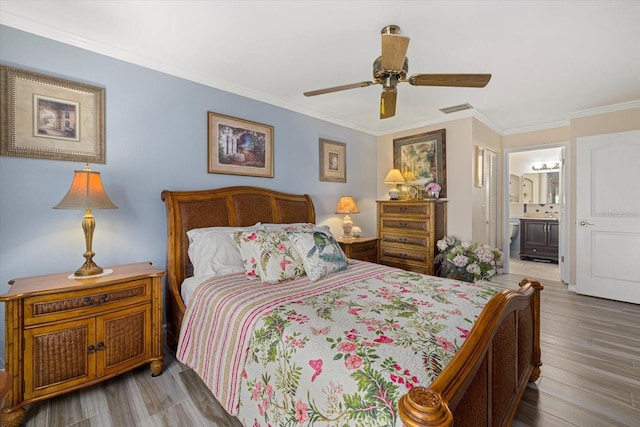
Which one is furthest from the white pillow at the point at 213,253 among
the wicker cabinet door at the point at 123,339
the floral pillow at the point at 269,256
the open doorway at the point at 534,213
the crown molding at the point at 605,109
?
the crown molding at the point at 605,109

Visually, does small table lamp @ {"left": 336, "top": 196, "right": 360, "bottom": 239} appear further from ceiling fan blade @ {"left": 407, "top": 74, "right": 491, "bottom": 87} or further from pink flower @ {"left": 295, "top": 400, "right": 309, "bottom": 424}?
pink flower @ {"left": 295, "top": 400, "right": 309, "bottom": 424}

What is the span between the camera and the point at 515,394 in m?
1.59

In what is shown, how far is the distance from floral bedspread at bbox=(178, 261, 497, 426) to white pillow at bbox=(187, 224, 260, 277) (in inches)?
6.7

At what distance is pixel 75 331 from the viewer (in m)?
1.74

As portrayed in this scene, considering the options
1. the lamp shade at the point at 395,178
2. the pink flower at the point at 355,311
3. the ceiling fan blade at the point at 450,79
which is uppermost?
the ceiling fan blade at the point at 450,79

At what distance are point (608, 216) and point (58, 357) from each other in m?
5.76

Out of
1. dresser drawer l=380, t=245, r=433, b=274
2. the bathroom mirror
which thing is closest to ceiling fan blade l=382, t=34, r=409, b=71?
dresser drawer l=380, t=245, r=433, b=274

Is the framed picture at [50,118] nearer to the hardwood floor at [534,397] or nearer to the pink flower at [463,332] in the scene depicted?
the hardwood floor at [534,397]

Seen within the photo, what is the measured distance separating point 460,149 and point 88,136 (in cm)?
417

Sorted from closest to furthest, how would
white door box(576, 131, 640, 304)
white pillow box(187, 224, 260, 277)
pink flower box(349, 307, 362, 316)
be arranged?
pink flower box(349, 307, 362, 316) < white pillow box(187, 224, 260, 277) < white door box(576, 131, 640, 304)

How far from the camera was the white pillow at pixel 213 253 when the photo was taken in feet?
7.43

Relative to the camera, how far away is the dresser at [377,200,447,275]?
3.79 metres

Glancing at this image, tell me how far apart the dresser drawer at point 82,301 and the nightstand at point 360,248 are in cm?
219

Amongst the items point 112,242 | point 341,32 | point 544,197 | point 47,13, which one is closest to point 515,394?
point 341,32
